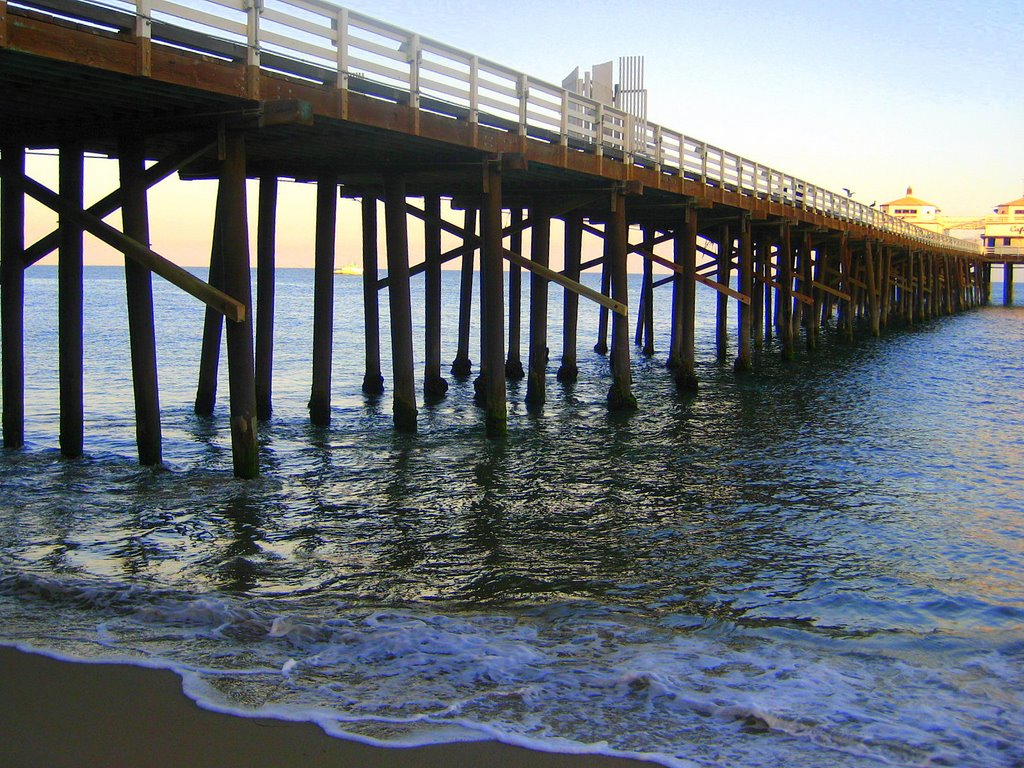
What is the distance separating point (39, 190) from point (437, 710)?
7.99m

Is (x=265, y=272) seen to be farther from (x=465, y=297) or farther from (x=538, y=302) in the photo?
(x=465, y=297)

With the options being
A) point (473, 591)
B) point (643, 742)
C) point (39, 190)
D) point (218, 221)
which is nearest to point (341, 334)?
point (218, 221)

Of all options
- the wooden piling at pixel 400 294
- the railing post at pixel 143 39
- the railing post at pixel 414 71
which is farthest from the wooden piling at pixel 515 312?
the railing post at pixel 143 39

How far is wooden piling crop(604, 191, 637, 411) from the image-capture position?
1634 cm

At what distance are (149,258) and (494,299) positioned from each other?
18.4 ft

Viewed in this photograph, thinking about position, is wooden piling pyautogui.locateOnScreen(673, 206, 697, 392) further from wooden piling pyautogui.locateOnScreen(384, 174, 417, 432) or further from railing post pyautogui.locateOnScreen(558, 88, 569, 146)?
wooden piling pyautogui.locateOnScreen(384, 174, 417, 432)

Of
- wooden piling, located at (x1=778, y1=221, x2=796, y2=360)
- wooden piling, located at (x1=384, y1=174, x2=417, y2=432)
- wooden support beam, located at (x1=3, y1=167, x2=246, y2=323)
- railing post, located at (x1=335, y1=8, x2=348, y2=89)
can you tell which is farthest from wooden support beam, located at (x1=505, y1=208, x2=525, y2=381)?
wooden support beam, located at (x1=3, y1=167, x2=246, y2=323)

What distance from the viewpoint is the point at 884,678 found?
18.7 ft

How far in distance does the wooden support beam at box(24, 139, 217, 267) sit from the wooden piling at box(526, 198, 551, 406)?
8.10 m

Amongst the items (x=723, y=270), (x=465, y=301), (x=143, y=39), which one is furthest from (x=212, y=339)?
(x=723, y=270)

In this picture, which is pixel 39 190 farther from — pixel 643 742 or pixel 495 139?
pixel 643 742

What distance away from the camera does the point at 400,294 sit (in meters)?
13.6

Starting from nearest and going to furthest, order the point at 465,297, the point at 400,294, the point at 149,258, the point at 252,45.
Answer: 1. the point at 252,45
2. the point at 149,258
3. the point at 400,294
4. the point at 465,297

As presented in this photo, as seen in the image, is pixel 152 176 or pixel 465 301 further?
pixel 465 301
